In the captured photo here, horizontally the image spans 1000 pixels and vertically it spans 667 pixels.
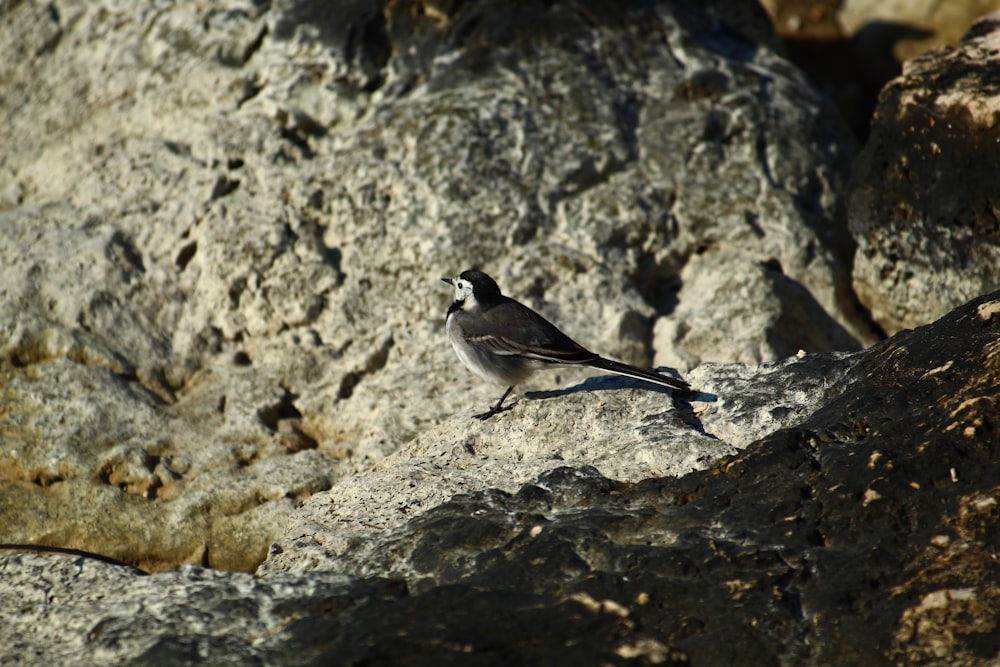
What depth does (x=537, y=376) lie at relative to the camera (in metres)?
7.82

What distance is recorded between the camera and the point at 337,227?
8.62 metres

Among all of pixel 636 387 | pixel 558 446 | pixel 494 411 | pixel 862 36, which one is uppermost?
pixel 862 36

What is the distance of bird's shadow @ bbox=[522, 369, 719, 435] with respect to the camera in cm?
625

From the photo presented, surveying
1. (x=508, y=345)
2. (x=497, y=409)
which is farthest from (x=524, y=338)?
(x=497, y=409)

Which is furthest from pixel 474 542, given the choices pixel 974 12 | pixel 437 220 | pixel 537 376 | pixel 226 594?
pixel 974 12

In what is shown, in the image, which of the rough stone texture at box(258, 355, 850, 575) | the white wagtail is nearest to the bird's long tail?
the white wagtail

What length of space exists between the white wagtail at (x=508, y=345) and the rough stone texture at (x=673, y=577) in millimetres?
1482

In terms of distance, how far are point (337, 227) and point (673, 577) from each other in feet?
17.3

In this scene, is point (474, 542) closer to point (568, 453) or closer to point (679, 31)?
point (568, 453)

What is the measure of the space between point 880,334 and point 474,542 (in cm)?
535

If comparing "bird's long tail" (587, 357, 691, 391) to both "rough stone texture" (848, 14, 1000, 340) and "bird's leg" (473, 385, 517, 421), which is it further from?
"rough stone texture" (848, 14, 1000, 340)

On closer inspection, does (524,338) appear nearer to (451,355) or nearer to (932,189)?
(451,355)

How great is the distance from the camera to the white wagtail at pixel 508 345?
22.1ft

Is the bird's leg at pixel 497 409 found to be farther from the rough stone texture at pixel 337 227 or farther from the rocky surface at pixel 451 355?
the rough stone texture at pixel 337 227
